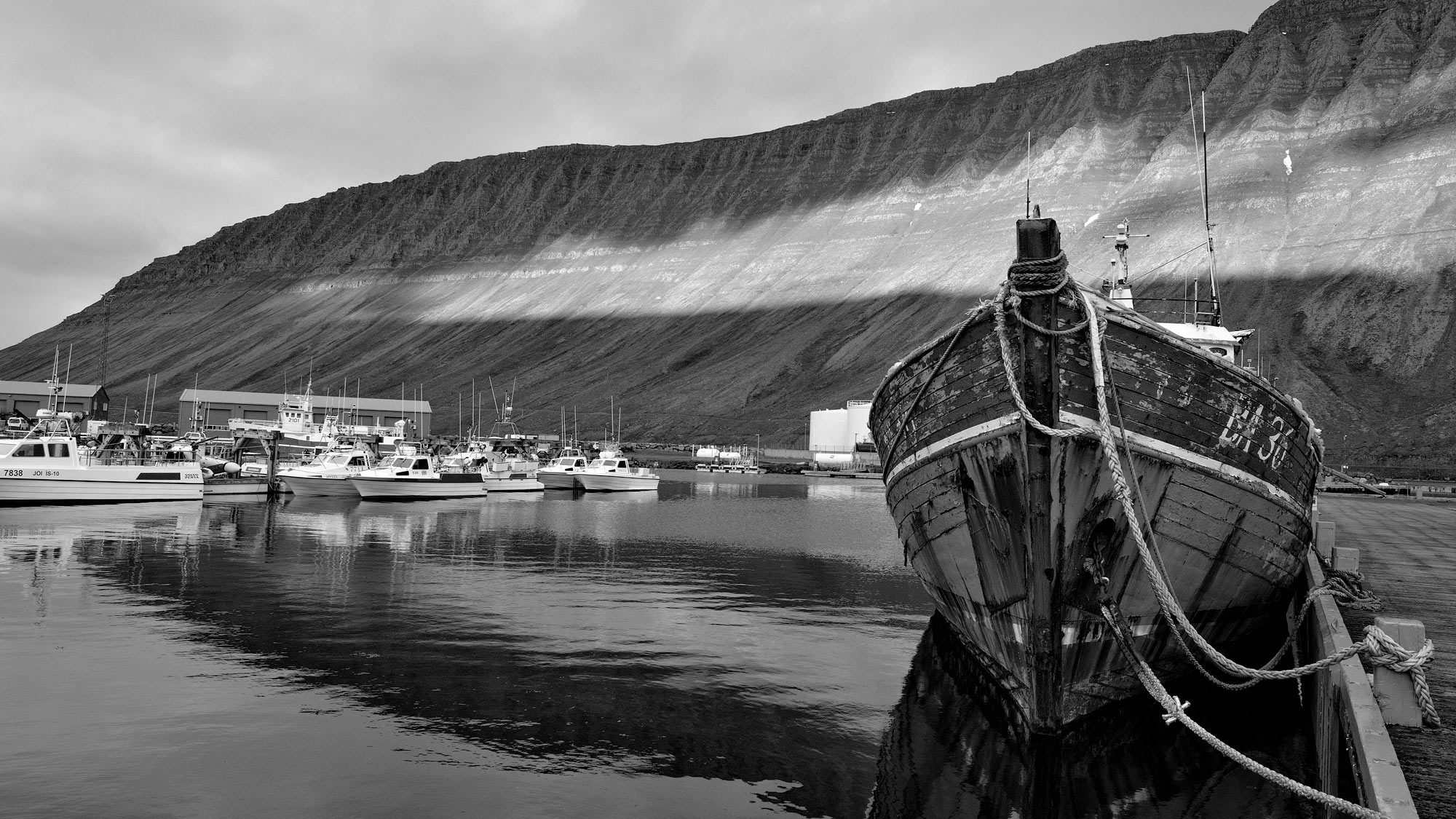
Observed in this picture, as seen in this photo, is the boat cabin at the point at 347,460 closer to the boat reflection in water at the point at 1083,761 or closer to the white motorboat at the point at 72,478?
the white motorboat at the point at 72,478

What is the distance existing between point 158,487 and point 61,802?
121ft

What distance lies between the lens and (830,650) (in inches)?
598

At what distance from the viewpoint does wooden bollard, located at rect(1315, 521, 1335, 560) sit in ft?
50.2

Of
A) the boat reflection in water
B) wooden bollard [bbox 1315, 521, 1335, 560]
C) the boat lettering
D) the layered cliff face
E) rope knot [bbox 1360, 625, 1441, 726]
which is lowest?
the boat reflection in water

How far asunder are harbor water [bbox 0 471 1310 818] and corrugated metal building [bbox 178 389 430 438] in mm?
88834

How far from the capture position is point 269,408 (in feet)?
358

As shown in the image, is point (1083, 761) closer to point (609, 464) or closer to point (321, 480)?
point (321, 480)

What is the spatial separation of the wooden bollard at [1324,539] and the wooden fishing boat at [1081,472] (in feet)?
16.7

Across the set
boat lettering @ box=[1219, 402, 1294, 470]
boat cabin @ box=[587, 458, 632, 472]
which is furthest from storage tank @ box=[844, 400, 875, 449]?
boat lettering @ box=[1219, 402, 1294, 470]

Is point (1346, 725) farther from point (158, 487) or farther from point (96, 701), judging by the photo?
point (158, 487)

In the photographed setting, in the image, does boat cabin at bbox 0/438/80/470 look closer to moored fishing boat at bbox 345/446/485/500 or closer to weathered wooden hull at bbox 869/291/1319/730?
moored fishing boat at bbox 345/446/485/500

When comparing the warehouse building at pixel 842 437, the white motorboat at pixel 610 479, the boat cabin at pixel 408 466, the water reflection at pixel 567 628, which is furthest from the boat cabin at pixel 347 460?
the warehouse building at pixel 842 437

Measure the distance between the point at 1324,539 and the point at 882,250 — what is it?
11809cm

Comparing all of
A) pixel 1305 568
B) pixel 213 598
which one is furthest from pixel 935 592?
pixel 213 598
